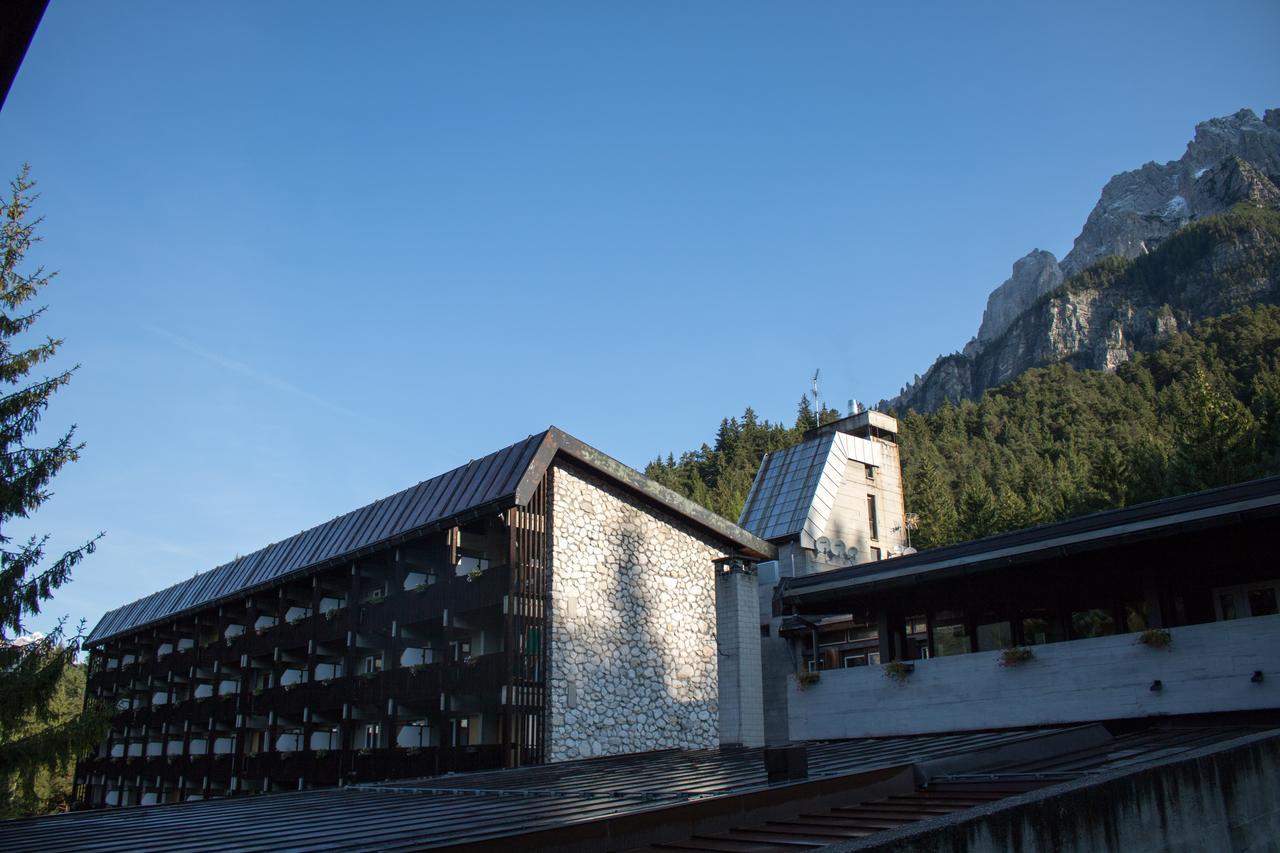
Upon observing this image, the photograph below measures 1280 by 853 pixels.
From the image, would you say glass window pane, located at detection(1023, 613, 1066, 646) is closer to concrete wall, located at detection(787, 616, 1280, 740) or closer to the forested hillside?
concrete wall, located at detection(787, 616, 1280, 740)

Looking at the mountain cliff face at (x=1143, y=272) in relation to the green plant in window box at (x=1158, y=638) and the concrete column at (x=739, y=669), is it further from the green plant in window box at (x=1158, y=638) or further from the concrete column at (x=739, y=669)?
the green plant in window box at (x=1158, y=638)

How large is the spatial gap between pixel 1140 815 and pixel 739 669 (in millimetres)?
11496

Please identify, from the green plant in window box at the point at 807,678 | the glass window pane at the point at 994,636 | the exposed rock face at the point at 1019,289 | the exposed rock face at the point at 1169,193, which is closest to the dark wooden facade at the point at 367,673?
the green plant in window box at the point at 807,678

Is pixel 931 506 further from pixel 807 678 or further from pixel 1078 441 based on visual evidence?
pixel 807 678

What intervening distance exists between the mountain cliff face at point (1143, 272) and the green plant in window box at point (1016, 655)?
8390cm

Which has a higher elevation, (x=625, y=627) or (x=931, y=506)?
(x=931, y=506)

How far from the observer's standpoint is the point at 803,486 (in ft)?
106

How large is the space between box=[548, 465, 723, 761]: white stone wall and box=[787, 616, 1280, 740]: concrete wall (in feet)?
24.9

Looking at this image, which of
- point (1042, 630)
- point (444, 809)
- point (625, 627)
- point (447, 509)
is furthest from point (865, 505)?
point (444, 809)

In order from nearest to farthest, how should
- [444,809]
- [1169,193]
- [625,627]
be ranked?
[444,809]
[625,627]
[1169,193]

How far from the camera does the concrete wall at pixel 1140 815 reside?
491cm

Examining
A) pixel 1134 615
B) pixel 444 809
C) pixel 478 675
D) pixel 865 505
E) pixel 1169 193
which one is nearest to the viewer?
pixel 444 809

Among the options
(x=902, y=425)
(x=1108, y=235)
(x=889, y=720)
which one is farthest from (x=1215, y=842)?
(x=1108, y=235)

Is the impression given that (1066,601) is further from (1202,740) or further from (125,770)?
(125,770)
